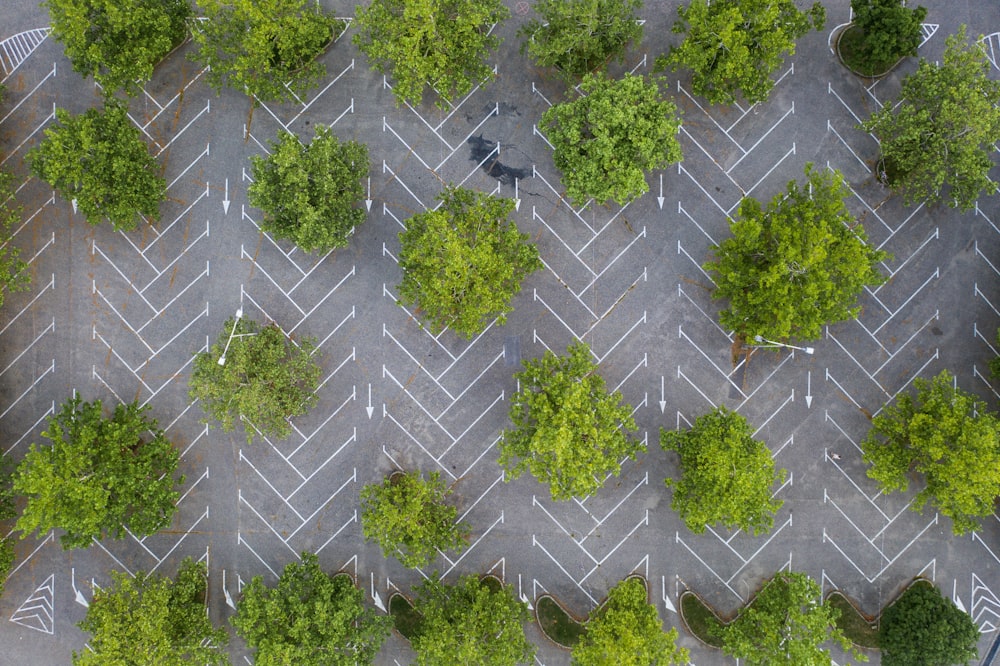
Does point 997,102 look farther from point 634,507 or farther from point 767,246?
point 634,507

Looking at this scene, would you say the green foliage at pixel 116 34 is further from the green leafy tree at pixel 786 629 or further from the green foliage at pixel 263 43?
the green leafy tree at pixel 786 629

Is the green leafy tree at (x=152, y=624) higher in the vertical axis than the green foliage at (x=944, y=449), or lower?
higher

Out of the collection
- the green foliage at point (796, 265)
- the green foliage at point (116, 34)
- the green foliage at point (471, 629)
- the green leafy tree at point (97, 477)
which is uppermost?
the green foliage at point (116, 34)

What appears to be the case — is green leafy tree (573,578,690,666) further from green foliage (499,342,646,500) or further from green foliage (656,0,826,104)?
green foliage (656,0,826,104)

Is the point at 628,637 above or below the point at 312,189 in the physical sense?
below

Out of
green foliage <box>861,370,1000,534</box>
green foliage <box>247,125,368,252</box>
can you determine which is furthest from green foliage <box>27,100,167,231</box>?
green foliage <box>861,370,1000,534</box>

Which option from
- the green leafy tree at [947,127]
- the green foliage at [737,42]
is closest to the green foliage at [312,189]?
the green foliage at [737,42]

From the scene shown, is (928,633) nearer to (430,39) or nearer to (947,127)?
(947,127)

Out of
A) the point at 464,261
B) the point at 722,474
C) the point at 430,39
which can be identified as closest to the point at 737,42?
the point at 430,39
